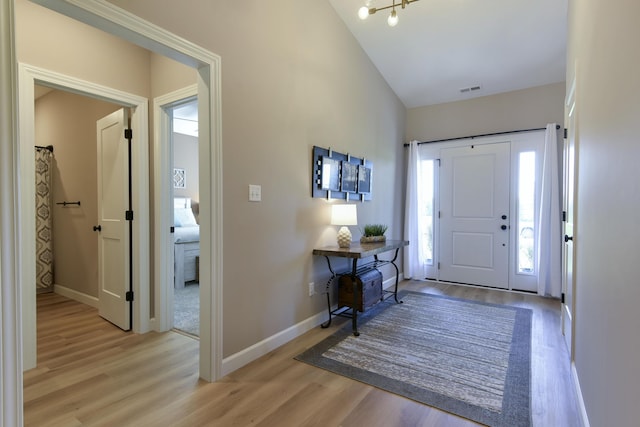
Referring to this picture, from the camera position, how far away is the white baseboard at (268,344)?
2.21 meters

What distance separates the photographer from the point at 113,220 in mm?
3053

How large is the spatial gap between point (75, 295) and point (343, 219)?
3436 mm

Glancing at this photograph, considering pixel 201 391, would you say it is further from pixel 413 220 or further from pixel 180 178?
pixel 180 178

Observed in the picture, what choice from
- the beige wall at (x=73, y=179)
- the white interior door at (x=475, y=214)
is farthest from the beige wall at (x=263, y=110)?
the white interior door at (x=475, y=214)

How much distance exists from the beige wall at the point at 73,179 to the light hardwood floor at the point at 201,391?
1.21 m

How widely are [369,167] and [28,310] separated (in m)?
3.49

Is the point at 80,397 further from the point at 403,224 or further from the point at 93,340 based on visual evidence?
the point at 403,224

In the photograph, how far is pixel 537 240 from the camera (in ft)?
14.0

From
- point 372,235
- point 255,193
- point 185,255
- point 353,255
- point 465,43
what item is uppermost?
point 465,43

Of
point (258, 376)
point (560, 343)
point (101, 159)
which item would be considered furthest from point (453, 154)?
point (101, 159)

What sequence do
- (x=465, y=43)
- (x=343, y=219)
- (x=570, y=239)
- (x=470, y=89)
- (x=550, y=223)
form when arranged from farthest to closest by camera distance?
(x=470, y=89) < (x=550, y=223) < (x=465, y=43) < (x=343, y=219) < (x=570, y=239)

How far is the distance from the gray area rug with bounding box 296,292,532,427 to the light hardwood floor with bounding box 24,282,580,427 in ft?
0.30

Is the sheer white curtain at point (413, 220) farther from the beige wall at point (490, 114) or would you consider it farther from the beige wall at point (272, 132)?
the beige wall at point (272, 132)

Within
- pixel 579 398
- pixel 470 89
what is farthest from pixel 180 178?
pixel 579 398
